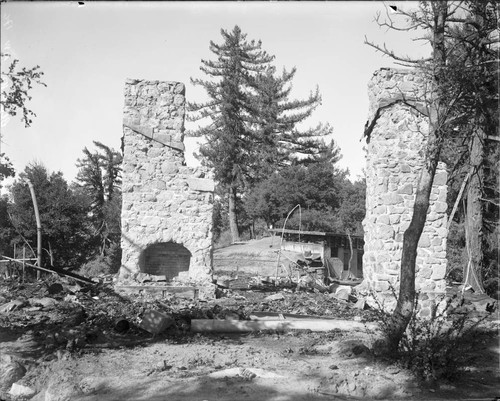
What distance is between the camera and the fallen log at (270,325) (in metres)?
8.65

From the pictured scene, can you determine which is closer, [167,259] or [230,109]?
[167,259]

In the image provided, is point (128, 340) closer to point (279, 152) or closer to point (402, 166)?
point (402, 166)

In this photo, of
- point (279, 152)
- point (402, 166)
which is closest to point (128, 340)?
point (402, 166)

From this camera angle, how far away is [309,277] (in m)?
16.7

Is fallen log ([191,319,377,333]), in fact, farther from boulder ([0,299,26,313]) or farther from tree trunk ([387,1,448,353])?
boulder ([0,299,26,313])

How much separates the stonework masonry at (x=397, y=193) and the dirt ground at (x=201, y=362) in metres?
1.17

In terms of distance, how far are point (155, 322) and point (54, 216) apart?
17.7 m

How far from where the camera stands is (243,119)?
3512 centimetres

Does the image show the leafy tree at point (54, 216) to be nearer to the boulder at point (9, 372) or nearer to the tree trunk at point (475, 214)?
the tree trunk at point (475, 214)

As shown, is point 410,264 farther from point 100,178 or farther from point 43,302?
point 100,178

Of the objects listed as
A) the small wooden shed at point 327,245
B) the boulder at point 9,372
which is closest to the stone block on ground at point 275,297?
the boulder at point 9,372

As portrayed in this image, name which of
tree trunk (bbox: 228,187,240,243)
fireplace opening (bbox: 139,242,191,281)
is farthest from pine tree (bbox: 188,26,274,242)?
fireplace opening (bbox: 139,242,191,281)

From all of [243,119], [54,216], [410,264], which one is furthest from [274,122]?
[410,264]

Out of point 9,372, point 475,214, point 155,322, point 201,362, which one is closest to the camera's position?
point 9,372
